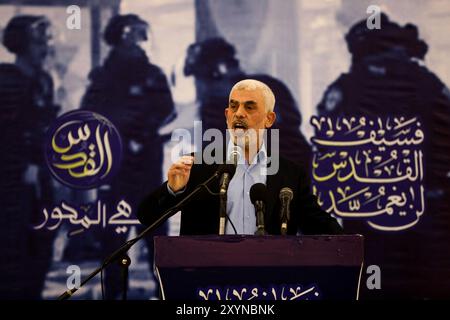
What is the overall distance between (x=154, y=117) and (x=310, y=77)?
1.01 m

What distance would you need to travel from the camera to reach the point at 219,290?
1796 millimetres

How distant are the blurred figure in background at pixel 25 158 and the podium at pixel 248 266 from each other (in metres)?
2.80

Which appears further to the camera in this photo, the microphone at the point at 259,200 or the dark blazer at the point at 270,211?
the dark blazer at the point at 270,211

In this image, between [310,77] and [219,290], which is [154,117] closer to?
[310,77]

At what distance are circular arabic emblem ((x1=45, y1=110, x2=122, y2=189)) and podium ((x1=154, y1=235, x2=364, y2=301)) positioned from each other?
277 cm

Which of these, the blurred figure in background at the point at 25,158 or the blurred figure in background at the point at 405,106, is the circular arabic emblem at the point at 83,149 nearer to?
the blurred figure in background at the point at 25,158

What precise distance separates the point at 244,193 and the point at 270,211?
0.52 feet

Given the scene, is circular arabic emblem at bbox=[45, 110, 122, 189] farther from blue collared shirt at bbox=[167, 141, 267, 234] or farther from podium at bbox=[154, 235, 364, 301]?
podium at bbox=[154, 235, 364, 301]

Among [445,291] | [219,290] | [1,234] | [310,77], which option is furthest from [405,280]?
[219,290]

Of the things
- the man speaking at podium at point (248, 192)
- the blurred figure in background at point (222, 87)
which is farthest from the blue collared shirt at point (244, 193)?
the blurred figure in background at point (222, 87)

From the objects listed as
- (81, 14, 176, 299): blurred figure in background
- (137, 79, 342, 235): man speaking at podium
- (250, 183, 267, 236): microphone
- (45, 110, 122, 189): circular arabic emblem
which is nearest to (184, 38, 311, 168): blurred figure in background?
(81, 14, 176, 299): blurred figure in background

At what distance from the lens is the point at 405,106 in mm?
4555

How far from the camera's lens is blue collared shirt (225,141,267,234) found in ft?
8.74

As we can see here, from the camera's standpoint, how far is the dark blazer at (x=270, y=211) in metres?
2.49
